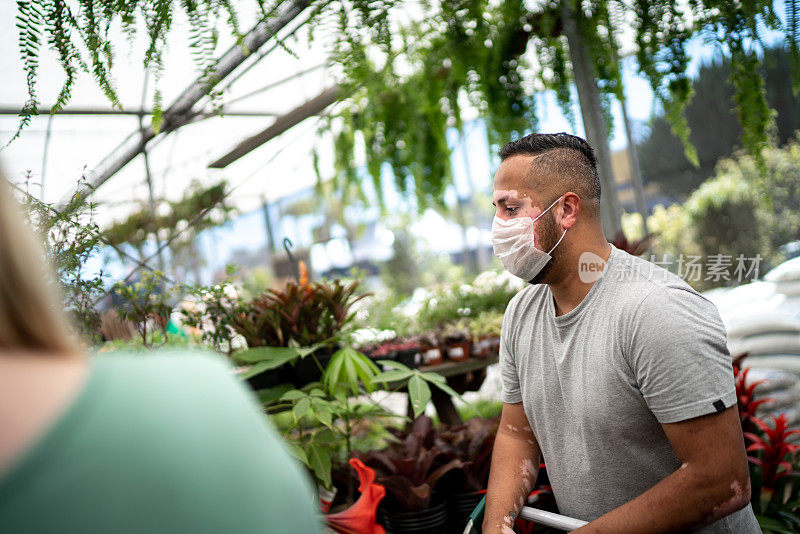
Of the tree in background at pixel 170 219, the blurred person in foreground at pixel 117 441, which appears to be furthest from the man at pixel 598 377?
the tree in background at pixel 170 219

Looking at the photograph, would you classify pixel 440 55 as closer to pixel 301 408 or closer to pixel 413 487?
pixel 301 408

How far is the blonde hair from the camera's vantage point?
1.50ft

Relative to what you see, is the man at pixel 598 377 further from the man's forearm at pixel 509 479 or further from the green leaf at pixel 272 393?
the green leaf at pixel 272 393

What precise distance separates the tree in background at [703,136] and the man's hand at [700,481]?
6217 mm

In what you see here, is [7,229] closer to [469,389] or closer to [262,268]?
[469,389]

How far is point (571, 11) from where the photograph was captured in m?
2.10

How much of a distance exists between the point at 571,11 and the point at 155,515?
6.96 ft

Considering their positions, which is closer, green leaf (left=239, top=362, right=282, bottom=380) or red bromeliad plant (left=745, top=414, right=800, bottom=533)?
green leaf (left=239, top=362, right=282, bottom=380)

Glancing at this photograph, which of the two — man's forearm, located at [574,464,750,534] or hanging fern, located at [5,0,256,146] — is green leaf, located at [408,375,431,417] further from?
hanging fern, located at [5,0,256,146]

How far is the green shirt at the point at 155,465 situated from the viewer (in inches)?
16.4

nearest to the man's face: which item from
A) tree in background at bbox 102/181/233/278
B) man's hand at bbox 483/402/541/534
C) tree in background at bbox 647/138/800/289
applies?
man's hand at bbox 483/402/541/534

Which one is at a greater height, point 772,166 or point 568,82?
point 568,82

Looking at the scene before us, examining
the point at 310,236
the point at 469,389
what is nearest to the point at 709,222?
the point at 469,389

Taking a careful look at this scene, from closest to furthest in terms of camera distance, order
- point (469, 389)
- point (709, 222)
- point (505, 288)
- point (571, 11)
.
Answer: point (571, 11)
point (469, 389)
point (505, 288)
point (709, 222)
